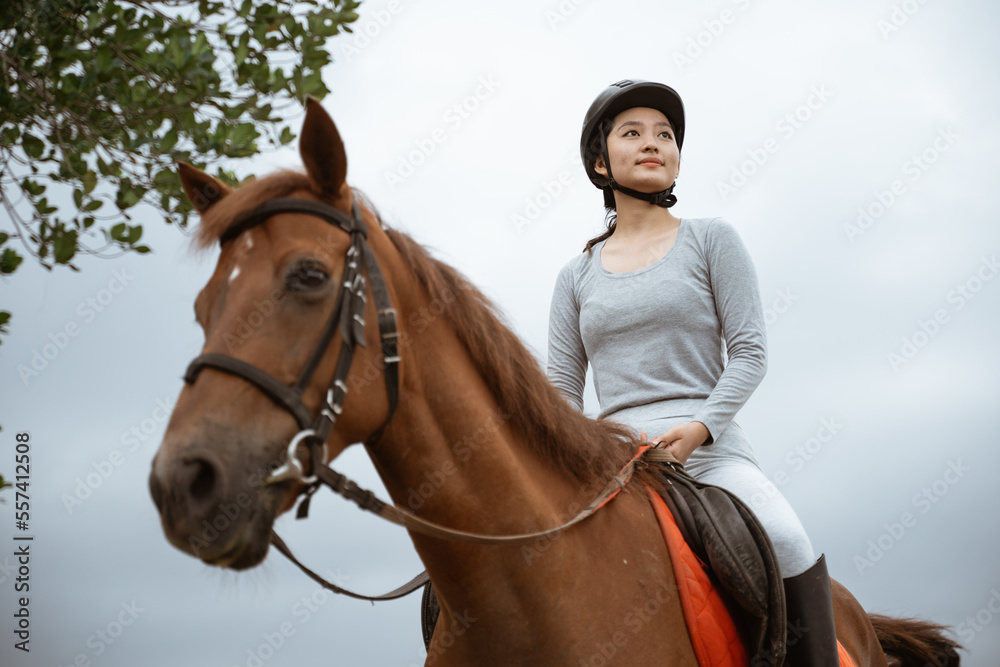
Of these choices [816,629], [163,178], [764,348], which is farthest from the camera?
[163,178]

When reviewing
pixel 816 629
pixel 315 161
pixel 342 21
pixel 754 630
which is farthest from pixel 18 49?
pixel 816 629

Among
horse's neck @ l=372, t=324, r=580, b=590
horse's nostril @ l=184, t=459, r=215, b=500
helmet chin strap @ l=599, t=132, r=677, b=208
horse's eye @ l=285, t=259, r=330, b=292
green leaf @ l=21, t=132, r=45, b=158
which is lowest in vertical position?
green leaf @ l=21, t=132, r=45, b=158

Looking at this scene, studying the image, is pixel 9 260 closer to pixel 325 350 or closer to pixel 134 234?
pixel 134 234

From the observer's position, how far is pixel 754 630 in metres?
2.65

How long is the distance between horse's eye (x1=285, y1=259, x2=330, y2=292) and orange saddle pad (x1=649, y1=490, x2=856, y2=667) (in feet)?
4.88

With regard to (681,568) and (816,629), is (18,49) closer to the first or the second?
(681,568)

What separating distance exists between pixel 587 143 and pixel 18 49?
9.09 ft

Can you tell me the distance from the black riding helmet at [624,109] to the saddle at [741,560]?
156cm

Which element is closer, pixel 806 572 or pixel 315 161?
pixel 315 161

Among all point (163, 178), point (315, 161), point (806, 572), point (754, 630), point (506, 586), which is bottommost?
point (163, 178)

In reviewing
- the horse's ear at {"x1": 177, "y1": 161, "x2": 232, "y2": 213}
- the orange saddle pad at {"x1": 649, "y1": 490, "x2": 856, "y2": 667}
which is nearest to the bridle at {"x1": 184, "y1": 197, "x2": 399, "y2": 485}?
the horse's ear at {"x1": 177, "y1": 161, "x2": 232, "y2": 213}

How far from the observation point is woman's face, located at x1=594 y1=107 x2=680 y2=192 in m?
3.54

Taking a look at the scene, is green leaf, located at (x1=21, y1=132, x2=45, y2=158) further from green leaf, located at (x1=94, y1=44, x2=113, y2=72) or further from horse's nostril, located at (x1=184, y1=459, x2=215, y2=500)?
horse's nostril, located at (x1=184, y1=459, x2=215, y2=500)

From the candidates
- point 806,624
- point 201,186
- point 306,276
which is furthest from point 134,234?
point 806,624
